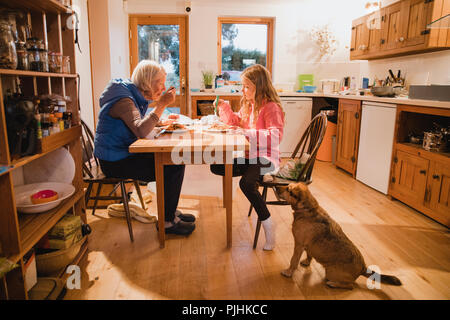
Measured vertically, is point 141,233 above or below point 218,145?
below

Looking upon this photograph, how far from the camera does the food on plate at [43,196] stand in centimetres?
167

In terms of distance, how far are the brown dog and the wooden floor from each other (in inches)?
3.8

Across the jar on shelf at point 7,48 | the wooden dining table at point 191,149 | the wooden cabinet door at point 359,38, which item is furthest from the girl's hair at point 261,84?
the wooden cabinet door at point 359,38

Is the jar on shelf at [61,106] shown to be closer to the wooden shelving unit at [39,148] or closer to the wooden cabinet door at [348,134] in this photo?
the wooden shelving unit at [39,148]

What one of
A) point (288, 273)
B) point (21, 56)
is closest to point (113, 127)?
point (21, 56)

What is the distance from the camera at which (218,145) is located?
1.77m

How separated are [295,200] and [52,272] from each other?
129 cm

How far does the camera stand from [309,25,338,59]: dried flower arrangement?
522cm

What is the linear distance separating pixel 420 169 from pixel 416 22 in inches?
60.5

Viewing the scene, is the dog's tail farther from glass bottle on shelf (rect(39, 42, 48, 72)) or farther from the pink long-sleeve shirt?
glass bottle on shelf (rect(39, 42, 48, 72))

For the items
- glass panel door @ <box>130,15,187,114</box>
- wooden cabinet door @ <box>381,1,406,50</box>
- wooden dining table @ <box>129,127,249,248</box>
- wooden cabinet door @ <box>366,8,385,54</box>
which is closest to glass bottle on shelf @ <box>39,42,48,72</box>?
wooden dining table @ <box>129,127,249,248</box>

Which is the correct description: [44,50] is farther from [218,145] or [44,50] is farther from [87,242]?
[87,242]

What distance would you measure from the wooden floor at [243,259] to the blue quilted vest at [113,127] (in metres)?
0.61
